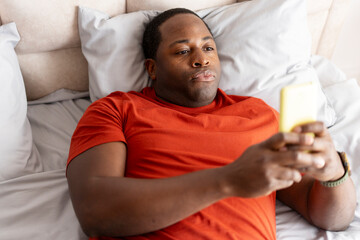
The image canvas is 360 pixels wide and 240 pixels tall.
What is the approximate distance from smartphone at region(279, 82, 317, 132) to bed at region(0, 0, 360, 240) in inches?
21.7

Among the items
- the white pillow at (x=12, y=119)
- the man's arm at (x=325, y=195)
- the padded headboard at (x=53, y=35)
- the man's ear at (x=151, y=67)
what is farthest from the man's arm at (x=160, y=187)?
the padded headboard at (x=53, y=35)

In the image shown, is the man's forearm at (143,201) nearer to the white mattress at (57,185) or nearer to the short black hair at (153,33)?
the white mattress at (57,185)

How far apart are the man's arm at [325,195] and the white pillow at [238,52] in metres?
0.44

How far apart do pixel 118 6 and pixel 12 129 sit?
27.8 inches

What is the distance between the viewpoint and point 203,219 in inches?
37.9

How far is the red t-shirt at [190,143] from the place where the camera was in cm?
97

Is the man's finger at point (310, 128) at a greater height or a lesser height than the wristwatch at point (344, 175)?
greater

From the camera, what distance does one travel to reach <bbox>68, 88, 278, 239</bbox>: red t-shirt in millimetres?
970

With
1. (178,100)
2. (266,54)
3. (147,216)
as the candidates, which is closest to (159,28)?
(178,100)

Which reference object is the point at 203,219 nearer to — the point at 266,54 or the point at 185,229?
the point at 185,229

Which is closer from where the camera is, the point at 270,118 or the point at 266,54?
the point at 270,118

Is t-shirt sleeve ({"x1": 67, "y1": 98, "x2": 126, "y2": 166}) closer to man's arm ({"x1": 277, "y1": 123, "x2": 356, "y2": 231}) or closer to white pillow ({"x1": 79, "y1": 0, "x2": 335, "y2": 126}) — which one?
white pillow ({"x1": 79, "y1": 0, "x2": 335, "y2": 126})

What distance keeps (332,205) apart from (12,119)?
115cm

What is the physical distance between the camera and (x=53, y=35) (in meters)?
1.48
